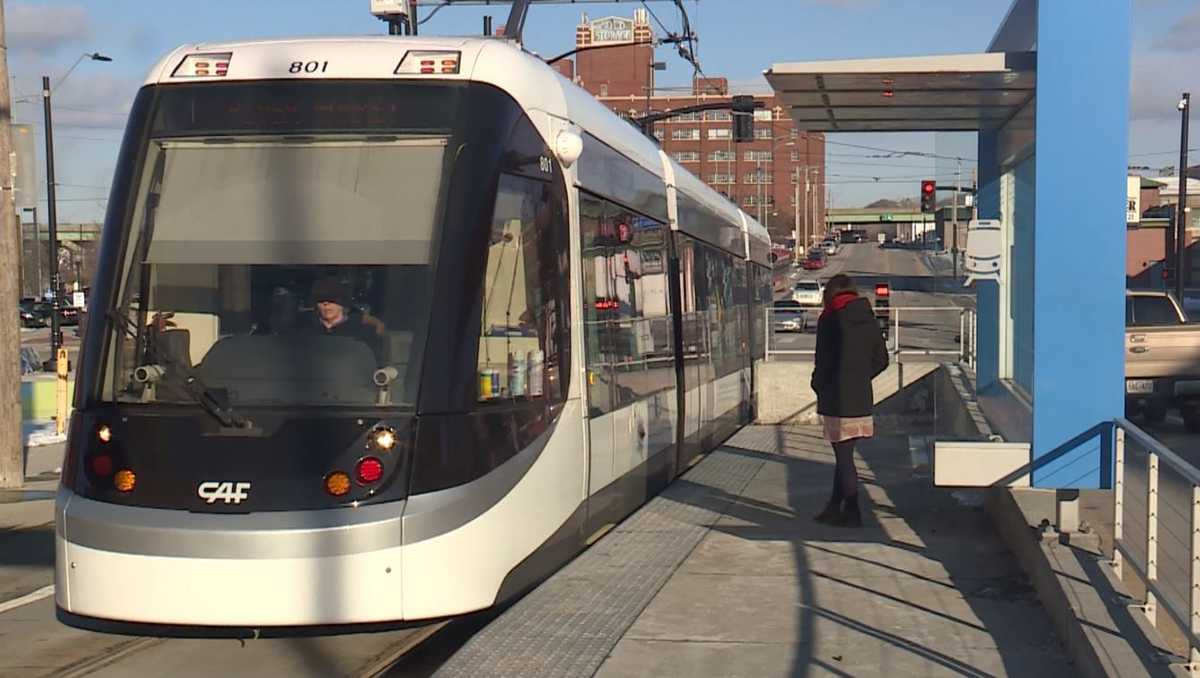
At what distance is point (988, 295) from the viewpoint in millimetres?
13398

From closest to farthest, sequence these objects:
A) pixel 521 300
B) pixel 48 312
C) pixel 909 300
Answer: pixel 521 300
pixel 909 300
pixel 48 312

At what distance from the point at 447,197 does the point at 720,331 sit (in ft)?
31.7

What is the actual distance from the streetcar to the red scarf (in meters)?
2.78

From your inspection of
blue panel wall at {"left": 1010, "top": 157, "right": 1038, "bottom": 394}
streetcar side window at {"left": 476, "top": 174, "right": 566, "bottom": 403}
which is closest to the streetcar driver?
streetcar side window at {"left": 476, "top": 174, "right": 566, "bottom": 403}

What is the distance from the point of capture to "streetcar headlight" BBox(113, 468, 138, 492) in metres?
6.70

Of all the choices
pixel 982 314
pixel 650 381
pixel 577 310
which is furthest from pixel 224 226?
pixel 982 314

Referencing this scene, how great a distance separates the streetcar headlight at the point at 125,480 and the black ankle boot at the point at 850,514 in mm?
5586

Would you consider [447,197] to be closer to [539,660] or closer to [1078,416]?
[539,660]

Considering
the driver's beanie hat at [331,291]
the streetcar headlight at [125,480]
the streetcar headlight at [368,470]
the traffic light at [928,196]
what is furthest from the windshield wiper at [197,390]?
the traffic light at [928,196]

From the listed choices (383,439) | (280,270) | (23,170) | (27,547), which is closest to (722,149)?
(23,170)

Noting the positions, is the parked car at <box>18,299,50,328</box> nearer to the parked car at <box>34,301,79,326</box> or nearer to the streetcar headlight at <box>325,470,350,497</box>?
the parked car at <box>34,301,79,326</box>

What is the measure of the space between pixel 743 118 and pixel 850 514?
21.6 metres

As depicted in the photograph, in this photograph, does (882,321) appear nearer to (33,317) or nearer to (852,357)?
Answer: (852,357)

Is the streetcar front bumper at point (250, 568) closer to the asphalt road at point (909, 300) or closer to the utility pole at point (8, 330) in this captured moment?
the asphalt road at point (909, 300)
